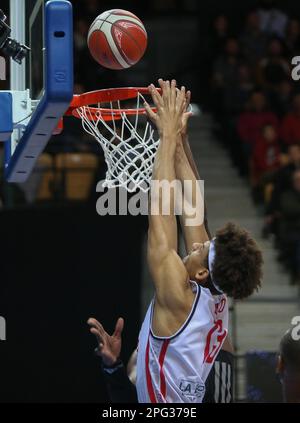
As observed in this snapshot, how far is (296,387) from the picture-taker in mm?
4328

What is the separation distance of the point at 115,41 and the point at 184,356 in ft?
5.19

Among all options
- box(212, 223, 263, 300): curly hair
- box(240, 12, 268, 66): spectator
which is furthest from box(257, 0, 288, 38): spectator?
box(212, 223, 263, 300): curly hair

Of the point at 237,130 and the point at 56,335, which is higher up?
the point at 237,130

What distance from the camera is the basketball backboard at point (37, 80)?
433 cm

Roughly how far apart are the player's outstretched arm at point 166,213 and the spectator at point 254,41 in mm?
8257

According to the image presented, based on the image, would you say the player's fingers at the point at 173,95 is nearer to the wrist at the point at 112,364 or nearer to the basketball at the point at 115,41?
the basketball at the point at 115,41

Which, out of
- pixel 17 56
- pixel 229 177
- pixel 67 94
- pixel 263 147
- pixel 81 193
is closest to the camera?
pixel 67 94

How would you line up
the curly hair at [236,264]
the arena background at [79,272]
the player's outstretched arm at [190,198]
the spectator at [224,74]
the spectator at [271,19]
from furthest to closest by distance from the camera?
the spectator at [271,19] < the spectator at [224,74] < the arena background at [79,272] < the player's outstretched arm at [190,198] < the curly hair at [236,264]

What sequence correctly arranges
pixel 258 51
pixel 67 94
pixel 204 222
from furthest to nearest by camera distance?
pixel 258 51 < pixel 204 222 < pixel 67 94

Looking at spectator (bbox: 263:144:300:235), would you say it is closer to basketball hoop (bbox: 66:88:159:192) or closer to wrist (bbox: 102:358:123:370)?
basketball hoop (bbox: 66:88:159:192)

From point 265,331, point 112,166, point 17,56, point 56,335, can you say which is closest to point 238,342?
point 265,331

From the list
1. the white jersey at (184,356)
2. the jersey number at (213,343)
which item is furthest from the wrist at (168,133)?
the jersey number at (213,343)

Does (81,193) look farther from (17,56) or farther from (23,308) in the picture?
(17,56)

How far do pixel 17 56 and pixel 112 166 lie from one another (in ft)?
2.83
